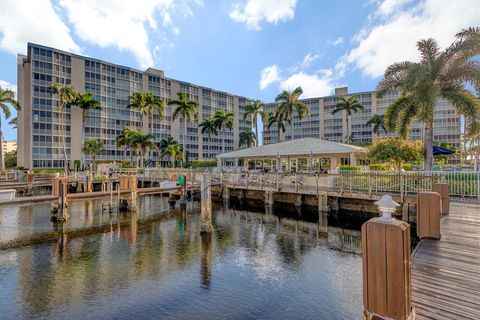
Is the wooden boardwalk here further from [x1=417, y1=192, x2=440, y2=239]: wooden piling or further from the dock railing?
the dock railing

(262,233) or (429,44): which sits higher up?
(429,44)

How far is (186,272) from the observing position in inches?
400

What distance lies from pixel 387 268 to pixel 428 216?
4672 millimetres

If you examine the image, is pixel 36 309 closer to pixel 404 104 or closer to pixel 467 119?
pixel 404 104

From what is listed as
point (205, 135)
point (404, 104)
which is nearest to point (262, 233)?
point (404, 104)

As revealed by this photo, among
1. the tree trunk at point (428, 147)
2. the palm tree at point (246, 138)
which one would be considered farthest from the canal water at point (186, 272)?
the palm tree at point (246, 138)

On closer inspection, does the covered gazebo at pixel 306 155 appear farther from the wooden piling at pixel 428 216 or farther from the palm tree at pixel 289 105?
the wooden piling at pixel 428 216

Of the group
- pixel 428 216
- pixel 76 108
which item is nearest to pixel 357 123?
pixel 76 108

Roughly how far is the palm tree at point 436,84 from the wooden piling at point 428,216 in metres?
13.8

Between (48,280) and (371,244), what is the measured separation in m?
10.3

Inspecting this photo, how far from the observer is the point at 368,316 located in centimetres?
410

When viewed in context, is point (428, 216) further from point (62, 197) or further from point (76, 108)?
point (76, 108)

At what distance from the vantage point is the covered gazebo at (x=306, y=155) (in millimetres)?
28266

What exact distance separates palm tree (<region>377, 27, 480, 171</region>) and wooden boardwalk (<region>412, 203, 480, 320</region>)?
13.3m
